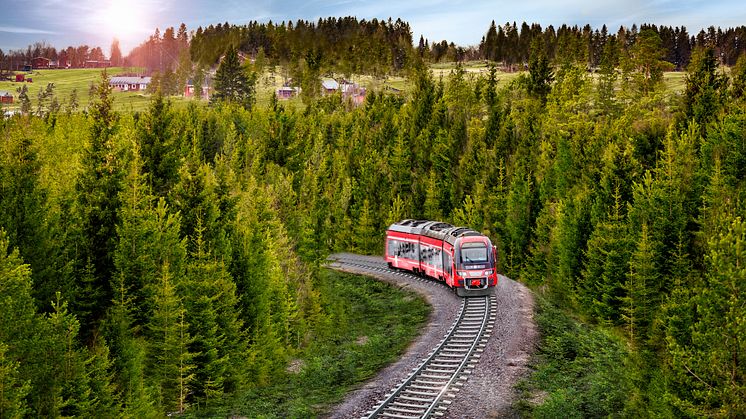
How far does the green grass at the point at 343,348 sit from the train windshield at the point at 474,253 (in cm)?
418

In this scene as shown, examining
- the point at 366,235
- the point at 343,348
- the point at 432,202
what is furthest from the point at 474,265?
the point at 366,235

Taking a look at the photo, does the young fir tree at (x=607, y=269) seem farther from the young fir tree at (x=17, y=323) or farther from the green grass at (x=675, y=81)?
the green grass at (x=675, y=81)

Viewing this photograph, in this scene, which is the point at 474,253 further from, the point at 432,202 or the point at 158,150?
the point at 432,202

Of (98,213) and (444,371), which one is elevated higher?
(98,213)

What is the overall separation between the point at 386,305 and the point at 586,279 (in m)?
13.9

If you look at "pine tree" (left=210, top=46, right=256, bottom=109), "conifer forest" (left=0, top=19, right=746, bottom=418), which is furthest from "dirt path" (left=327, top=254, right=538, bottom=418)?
"pine tree" (left=210, top=46, right=256, bottom=109)

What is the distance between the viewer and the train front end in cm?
4169

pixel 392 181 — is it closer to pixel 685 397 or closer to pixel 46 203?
pixel 46 203

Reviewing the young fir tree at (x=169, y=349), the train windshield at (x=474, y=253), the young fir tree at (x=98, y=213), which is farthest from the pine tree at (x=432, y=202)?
the young fir tree at (x=169, y=349)

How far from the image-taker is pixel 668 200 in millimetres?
39906

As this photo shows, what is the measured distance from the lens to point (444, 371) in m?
27.9

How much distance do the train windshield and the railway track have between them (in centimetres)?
283

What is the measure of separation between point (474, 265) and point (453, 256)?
1.45 meters

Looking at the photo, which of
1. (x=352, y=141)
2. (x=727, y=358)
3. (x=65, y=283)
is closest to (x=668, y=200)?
(x=727, y=358)
